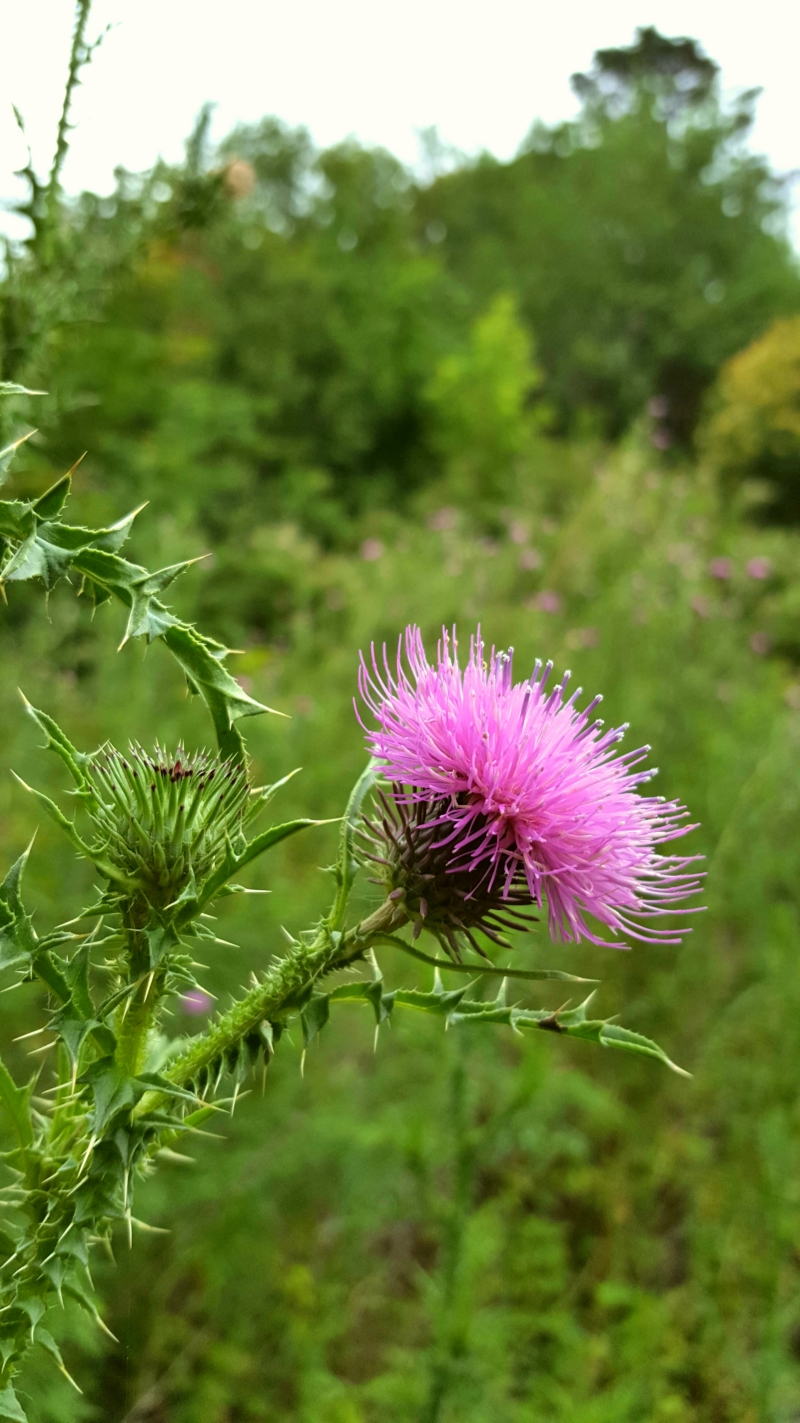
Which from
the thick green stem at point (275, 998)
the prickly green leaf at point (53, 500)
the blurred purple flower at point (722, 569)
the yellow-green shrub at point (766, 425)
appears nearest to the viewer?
the prickly green leaf at point (53, 500)

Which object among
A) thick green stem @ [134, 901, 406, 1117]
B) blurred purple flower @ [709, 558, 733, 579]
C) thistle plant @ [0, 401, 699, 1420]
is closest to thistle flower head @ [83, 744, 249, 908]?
thistle plant @ [0, 401, 699, 1420]

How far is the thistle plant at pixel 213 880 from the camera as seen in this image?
2.52 ft

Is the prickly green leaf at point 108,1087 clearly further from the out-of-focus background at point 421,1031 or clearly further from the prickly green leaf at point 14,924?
the out-of-focus background at point 421,1031

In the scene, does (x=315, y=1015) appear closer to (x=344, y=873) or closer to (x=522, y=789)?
(x=344, y=873)

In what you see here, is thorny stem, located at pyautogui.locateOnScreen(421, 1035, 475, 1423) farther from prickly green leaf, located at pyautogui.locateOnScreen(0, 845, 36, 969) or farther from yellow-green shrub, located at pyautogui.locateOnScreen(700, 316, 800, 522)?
yellow-green shrub, located at pyautogui.locateOnScreen(700, 316, 800, 522)

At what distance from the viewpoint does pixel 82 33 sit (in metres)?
1.22

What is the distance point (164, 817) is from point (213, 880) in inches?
3.6

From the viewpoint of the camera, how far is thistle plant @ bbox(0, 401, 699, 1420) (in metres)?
0.77

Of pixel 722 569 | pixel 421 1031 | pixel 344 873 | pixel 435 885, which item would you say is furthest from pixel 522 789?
pixel 722 569

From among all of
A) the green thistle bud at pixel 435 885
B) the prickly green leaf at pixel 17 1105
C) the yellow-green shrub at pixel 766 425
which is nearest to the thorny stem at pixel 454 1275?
the green thistle bud at pixel 435 885

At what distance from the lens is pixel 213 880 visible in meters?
A: 0.80

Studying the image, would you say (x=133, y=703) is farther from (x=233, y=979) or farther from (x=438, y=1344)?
(x=438, y=1344)

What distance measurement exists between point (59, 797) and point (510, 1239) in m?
2.00

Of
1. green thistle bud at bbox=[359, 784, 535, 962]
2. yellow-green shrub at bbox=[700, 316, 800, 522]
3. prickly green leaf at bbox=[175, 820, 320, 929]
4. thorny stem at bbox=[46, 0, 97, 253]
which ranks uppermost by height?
yellow-green shrub at bbox=[700, 316, 800, 522]
